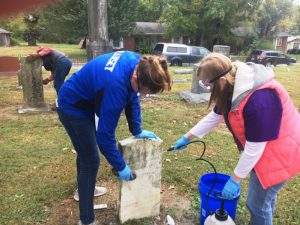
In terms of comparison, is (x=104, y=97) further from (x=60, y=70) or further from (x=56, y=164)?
(x=60, y=70)

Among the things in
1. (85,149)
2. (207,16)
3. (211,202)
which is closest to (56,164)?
(85,149)

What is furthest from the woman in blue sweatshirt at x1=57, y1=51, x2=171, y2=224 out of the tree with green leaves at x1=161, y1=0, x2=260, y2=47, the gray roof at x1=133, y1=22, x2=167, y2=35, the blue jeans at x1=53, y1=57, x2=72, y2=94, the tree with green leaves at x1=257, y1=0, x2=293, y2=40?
the gray roof at x1=133, y1=22, x2=167, y2=35

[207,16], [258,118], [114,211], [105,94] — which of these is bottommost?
[114,211]

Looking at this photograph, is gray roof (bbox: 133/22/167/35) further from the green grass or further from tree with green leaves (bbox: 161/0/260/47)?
the green grass

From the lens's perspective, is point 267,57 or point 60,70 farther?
point 267,57

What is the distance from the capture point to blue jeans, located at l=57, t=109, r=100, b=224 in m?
2.52

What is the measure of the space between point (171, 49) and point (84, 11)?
6432 millimetres

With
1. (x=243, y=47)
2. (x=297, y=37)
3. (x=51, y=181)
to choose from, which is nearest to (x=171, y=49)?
(x=243, y=47)

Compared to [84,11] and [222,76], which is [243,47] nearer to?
[84,11]

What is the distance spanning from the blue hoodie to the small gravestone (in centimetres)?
455

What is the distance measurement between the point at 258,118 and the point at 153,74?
73cm

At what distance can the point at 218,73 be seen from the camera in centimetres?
210

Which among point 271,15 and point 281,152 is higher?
point 271,15

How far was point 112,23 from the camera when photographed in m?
22.9
